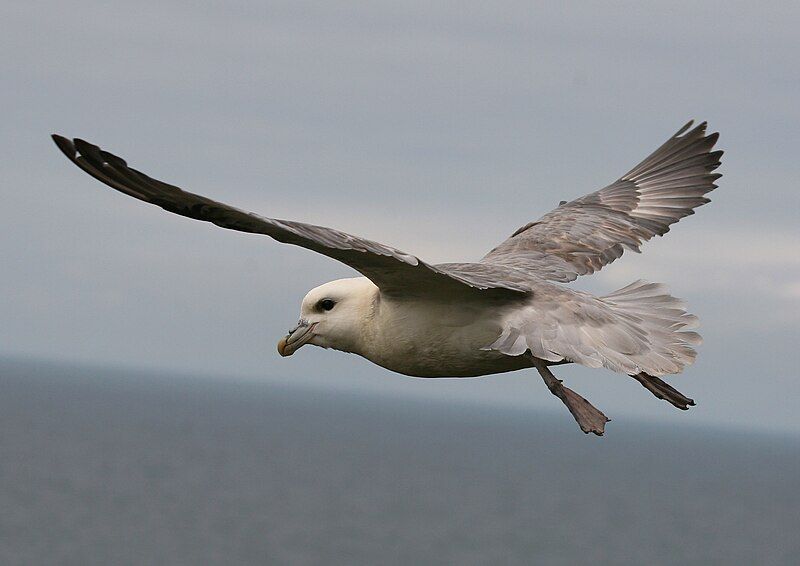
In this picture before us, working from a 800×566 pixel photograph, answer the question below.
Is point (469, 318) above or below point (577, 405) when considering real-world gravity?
above

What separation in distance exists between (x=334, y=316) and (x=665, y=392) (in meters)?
2.27

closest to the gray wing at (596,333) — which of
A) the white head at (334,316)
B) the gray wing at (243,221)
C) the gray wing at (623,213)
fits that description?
the gray wing at (243,221)

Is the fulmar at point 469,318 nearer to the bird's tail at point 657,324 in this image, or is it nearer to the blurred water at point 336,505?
the bird's tail at point 657,324

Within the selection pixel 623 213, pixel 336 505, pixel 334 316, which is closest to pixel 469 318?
pixel 334 316

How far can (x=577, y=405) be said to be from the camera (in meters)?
8.48

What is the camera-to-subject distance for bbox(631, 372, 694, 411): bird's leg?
9016mm

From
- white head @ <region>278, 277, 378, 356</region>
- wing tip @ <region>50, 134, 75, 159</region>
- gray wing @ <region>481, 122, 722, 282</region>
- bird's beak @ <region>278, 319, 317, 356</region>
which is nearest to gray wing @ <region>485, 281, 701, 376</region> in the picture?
white head @ <region>278, 277, 378, 356</region>

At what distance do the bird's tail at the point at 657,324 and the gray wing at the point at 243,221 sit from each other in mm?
1036

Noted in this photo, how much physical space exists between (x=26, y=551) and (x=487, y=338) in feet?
239

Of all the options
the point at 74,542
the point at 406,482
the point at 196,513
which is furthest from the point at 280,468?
the point at 74,542

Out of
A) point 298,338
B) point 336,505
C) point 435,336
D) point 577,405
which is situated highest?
point 435,336

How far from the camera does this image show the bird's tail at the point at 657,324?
798 cm

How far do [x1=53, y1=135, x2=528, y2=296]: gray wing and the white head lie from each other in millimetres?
615

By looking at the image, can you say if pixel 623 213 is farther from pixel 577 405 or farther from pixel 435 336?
pixel 435 336
